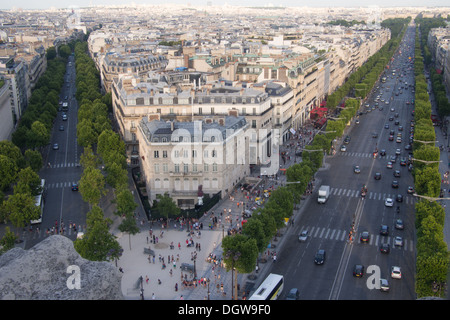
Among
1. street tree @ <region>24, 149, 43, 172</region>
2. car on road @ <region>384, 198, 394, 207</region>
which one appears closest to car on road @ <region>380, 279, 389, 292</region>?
car on road @ <region>384, 198, 394, 207</region>

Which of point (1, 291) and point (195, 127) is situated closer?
point (1, 291)

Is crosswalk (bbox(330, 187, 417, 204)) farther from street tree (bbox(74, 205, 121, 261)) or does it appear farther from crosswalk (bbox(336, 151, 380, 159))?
street tree (bbox(74, 205, 121, 261))

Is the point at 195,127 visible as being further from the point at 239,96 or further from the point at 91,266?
the point at 91,266

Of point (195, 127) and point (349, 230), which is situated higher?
point (195, 127)

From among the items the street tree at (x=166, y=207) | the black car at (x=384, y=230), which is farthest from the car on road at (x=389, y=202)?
the street tree at (x=166, y=207)

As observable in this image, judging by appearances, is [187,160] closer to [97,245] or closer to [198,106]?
[198,106]
